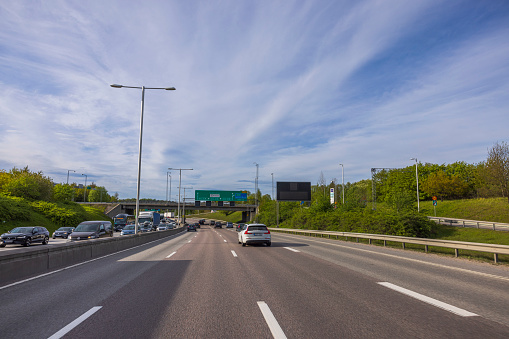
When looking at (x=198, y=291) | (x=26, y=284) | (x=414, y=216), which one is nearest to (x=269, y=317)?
(x=198, y=291)

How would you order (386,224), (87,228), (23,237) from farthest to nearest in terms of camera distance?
(386,224) → (87,228) → (23,237)

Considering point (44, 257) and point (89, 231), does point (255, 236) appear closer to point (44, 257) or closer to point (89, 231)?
point (89, 231)

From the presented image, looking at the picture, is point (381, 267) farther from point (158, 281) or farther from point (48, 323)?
point (48, 323)

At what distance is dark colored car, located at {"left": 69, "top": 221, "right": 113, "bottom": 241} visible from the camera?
69.8 feet

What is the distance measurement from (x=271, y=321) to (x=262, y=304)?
1.10m

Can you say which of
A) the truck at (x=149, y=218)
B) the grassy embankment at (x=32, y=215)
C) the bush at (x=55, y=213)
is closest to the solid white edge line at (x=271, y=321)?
the grassy embankment at (x=32, y=215)

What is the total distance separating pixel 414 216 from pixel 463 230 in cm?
1571

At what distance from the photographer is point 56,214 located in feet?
144

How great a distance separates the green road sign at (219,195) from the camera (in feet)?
245

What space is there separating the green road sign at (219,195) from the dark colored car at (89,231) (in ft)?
161

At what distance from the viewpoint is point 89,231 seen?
22531 mm

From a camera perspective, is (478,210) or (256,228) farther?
(478,210)

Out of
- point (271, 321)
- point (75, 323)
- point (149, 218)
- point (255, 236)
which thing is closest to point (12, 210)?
point (149, 218)

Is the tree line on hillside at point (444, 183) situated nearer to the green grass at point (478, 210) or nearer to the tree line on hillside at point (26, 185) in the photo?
the green grass at point (478, 210)
